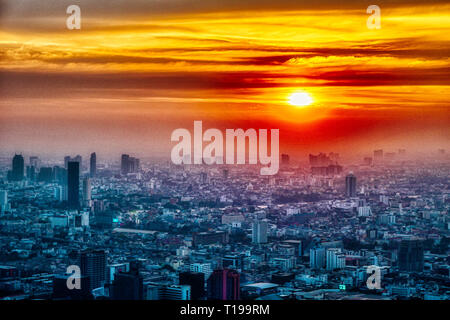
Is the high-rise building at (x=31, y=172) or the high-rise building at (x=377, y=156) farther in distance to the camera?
the high-rise building at (x=377, y=156)

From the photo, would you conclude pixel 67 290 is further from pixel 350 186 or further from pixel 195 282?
pixel 350 186

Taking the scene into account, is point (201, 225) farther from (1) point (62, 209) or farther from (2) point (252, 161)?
(1) point (62, 209)

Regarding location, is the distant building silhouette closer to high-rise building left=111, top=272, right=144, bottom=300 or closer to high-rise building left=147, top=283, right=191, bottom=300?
high-rise building left=111, top=272, right=144, bottom=300

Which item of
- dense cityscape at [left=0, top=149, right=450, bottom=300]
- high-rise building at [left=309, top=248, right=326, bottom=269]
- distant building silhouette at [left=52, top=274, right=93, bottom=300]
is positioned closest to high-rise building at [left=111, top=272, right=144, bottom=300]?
dense cityscape at [left=0, top=149, right=450, bottom=300]

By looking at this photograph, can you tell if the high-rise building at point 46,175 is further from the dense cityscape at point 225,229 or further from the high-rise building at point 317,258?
the high-rise building at point 317,258

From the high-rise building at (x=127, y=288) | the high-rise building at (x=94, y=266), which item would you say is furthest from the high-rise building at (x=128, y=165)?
the high-rise building at (x=127, y=288)

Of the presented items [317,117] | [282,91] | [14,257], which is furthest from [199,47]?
[14,257]
